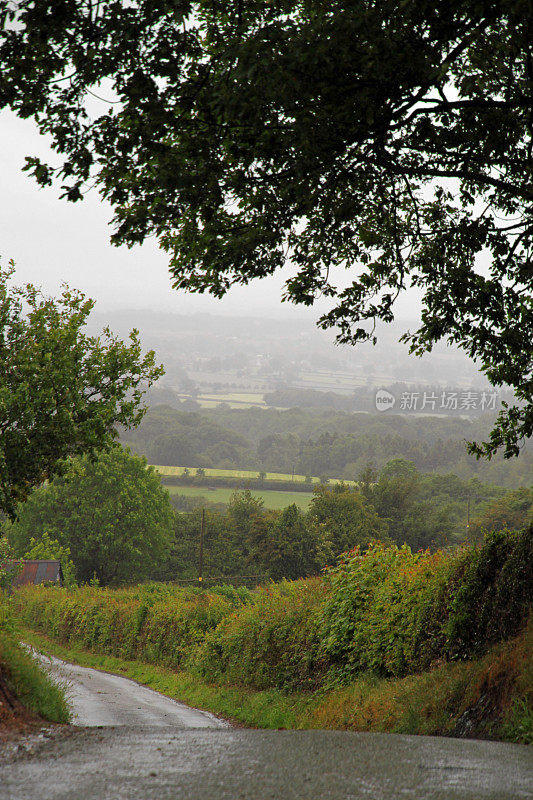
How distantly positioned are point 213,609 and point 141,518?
119ft

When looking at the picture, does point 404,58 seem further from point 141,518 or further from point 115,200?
point 141,518

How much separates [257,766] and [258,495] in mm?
110297

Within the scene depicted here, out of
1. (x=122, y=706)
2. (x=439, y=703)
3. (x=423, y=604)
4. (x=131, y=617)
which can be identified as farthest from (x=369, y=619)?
(x=131, y=617)

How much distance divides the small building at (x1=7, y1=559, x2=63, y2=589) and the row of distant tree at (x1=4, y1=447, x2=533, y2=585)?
110 inches

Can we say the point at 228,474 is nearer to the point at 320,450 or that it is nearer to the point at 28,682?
the point at 320,450

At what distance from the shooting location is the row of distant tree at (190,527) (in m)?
58.4

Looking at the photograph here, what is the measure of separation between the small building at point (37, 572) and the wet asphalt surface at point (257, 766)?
4488 cm

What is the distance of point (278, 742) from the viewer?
6773 mm

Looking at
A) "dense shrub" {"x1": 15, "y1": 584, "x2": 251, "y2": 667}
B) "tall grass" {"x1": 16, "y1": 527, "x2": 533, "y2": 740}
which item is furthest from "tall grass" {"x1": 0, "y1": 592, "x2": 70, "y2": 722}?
"dense shrub" {"x1": 15, "y1": 584, "x2": 251, "y2": 667}

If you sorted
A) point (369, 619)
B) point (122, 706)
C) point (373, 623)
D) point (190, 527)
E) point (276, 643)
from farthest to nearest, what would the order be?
point (190, 527) → point (122, 706) → point (276, 643) → point (369, 619) → point (373, 623)

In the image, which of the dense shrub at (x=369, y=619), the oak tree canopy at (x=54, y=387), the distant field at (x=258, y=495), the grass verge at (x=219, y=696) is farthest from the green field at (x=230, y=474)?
the oak tree canopy at (x=54, y=387)

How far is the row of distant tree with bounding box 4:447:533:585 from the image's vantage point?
58.4 meters

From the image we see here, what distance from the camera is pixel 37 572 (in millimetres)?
50781

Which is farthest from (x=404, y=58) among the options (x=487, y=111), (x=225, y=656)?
(x=225, y=656)
